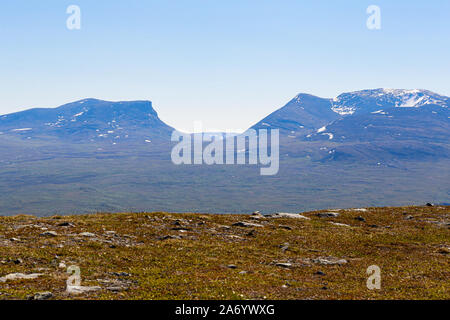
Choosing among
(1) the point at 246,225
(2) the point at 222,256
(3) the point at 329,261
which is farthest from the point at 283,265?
(1) the point at 246,225

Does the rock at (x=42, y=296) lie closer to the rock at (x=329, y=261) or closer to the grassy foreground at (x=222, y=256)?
the grassy foreground at (x=222, y=256)

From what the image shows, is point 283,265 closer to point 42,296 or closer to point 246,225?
point 246,225

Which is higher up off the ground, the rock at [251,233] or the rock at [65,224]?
the rock at [65,224]

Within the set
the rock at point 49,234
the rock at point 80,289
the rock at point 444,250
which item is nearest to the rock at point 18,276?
the rock at point 80,289

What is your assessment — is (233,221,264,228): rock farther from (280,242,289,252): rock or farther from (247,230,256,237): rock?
(280,242,289,252): rock

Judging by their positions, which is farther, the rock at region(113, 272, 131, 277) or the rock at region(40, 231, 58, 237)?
the rock at region(40, 231, 58, 237)

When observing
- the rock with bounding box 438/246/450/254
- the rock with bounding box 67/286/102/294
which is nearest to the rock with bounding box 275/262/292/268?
the rock with bounding box 67/286/102/294
